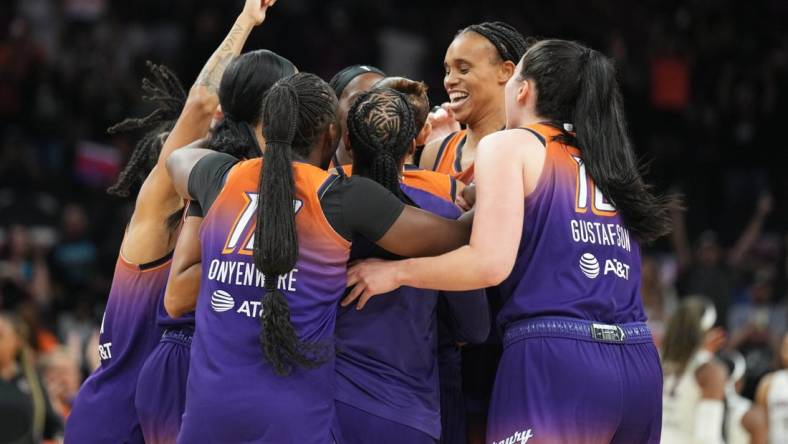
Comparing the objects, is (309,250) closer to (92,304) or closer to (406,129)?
(406,129)

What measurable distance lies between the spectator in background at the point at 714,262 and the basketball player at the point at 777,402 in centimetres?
383

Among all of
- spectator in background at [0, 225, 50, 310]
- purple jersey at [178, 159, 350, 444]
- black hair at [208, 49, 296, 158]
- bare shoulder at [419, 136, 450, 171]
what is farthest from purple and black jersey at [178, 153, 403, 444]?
spectator in background at [0, 225, 50, 310]

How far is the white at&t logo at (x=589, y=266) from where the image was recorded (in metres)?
4.04

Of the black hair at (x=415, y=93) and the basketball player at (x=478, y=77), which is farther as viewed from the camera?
the basketball player at (x=478, y=77)

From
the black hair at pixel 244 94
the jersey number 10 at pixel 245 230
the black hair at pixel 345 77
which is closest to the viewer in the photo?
the jersey number 10 at pixel 245 230

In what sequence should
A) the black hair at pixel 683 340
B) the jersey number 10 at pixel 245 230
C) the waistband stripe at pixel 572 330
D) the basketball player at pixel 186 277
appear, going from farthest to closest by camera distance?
the black hair at pixel 683 340 < the basketball player at pixel 186 277 < the waistband stripe at pixel 572 330 < the jersey number 10 at pixel 245 230

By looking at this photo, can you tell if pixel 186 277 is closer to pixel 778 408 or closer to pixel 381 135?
pixel 381 135

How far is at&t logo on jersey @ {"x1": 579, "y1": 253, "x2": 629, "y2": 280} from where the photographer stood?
159 inches

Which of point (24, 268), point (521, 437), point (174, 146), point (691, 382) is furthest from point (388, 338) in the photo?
point (24, 268)

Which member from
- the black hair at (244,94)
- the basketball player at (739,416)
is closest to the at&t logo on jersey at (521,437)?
the black hair at (244,94)

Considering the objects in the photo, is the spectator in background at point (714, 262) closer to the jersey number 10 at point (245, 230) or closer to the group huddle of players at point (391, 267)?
the group huddle of players at point (391, 267)

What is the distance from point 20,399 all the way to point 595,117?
14.4ft

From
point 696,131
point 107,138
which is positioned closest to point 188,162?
point 107,138

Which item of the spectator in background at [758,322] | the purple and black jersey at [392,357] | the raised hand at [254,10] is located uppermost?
the raised hand at [254,10]
